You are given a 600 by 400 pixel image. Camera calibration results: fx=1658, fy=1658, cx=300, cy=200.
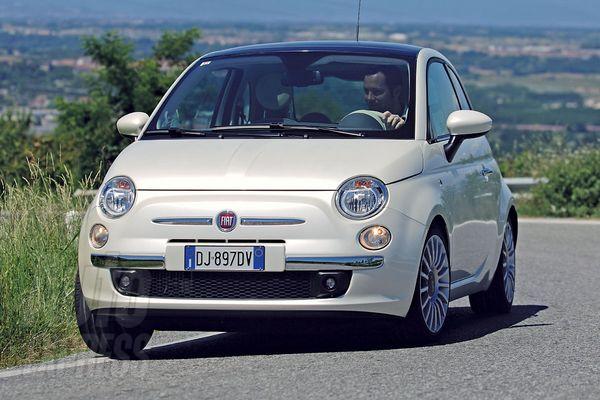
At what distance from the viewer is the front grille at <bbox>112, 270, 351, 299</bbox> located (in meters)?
7.59

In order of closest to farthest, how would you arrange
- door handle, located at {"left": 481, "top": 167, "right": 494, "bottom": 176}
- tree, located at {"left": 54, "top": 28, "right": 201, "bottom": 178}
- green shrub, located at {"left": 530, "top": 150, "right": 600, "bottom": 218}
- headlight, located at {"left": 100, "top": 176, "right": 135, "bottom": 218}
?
→ headlight, located at {"left": 100, "top": 176, "right": 135, "bottom": 218}
door handle, located at {"left": 481, "top": 167, "right": 494, "bottom": 176}
green shrub, located at {"left": 530, "top": 150, "right": 600, "bottom": 218}
tree, located at {"left": 54, "top": 28, "right": 201, "bottom": 178}

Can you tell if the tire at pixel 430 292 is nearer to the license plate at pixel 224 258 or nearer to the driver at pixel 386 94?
the driver at pixel 386 94

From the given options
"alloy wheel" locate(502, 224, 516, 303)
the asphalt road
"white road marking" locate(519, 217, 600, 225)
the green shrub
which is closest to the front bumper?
the asphalt road

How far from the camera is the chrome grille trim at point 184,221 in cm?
758

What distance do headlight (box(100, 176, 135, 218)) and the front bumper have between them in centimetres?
5

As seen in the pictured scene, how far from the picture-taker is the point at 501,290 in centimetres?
1003

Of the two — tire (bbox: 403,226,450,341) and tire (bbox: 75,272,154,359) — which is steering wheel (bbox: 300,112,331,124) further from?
tire (bbox: 75,272,154,359)

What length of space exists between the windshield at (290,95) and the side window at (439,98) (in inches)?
6.8

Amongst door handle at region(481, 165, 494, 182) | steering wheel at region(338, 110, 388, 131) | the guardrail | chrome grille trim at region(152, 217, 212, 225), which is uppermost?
steering wheel at region(338, 110, 388, 131)

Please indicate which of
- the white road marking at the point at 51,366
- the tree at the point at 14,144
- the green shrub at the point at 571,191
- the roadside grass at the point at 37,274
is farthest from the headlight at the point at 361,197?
the tree at the point at 14,144

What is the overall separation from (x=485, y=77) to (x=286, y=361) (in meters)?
122

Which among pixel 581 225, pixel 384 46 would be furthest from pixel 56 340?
pixel 581 225

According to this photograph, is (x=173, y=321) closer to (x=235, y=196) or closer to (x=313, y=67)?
(x=235, y=196)

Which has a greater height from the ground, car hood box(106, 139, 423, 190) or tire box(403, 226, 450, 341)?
car hood box(106, 139, 423, 190)
